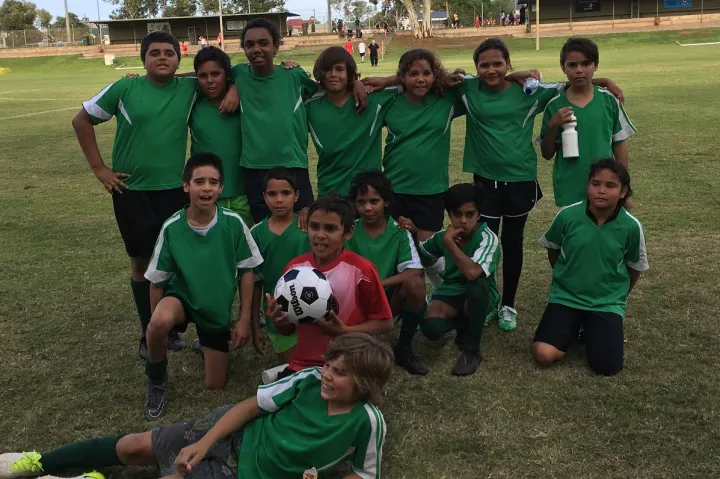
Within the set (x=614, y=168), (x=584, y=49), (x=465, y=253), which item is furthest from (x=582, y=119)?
(x=465, y=253)

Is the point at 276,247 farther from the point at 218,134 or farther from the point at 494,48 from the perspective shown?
the point at 494,48

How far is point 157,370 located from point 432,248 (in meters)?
1.76

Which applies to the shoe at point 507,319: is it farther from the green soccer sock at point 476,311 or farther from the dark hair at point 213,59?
the dark hair at point 213,59

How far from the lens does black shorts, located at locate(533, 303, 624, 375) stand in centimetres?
373

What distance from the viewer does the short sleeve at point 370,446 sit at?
2.59m

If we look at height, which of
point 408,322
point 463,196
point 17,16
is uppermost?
point 17,16

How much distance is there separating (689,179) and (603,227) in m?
4.89

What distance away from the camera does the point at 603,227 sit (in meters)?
3.96

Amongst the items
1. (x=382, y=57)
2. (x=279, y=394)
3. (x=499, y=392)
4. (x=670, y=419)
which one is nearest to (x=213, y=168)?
(x=279, y=394)

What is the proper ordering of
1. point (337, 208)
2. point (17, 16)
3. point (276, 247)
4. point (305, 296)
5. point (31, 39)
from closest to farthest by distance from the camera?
point (305, 296)
point (337, 208)
point (276, 247)
point (31, 39)
point (17, 16)

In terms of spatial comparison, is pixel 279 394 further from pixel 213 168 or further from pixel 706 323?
pixel 706 323

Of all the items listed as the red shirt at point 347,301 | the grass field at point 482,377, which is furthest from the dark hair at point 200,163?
the grass field at point 482,377

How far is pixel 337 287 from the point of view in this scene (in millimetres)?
3312

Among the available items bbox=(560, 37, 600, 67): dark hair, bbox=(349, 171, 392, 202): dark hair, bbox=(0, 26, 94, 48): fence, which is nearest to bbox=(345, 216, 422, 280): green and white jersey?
bbox=(349, 171, 392, 202): dark hair
